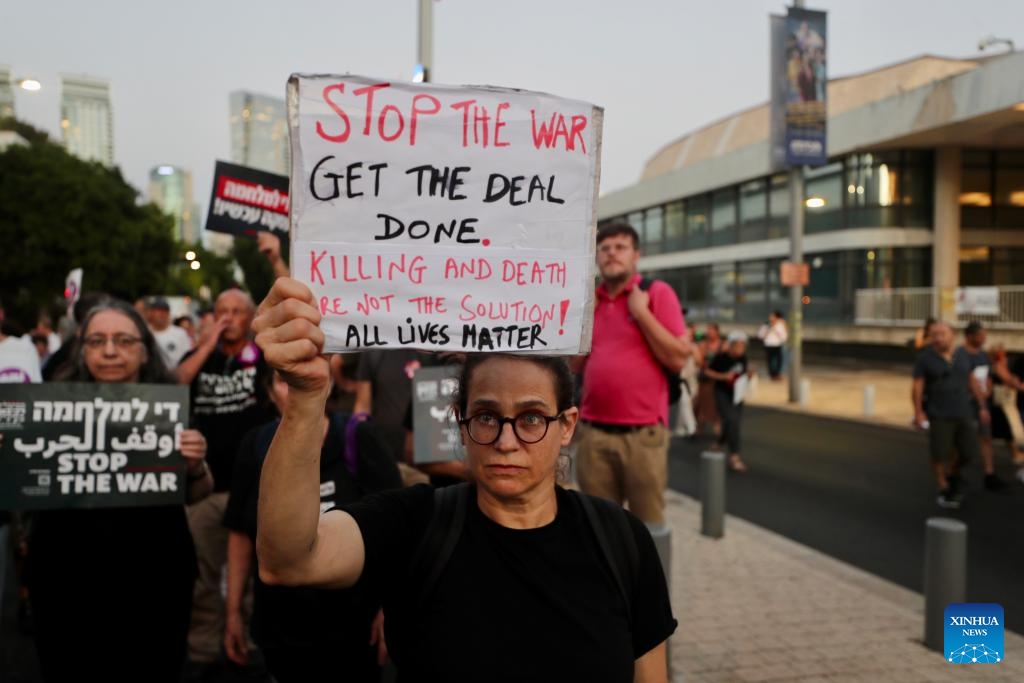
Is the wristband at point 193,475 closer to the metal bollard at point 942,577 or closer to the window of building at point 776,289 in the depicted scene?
the metal bollard at point 942,577

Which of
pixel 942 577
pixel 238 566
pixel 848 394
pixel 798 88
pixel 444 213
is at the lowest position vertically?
pixel 848 394

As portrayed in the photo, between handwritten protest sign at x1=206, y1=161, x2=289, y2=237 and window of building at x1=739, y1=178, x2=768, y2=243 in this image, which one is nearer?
handwritten protest sign at x1=206, y1=161, x2=289, y2=237

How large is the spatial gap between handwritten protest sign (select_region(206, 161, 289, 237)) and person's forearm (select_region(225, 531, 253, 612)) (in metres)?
2.32

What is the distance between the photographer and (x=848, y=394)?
68.2 ft

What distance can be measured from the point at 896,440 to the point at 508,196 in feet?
43.0

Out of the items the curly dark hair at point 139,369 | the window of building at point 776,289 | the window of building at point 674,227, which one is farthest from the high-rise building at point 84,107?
the curly dark hair at point 139,369

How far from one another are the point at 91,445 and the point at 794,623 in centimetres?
430

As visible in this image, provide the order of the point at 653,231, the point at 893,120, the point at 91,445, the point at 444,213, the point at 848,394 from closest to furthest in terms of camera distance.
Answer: the point at 444,213 < the point at 91,445 < the point at 848,394 < the point at 893,120 < the point at 653,231

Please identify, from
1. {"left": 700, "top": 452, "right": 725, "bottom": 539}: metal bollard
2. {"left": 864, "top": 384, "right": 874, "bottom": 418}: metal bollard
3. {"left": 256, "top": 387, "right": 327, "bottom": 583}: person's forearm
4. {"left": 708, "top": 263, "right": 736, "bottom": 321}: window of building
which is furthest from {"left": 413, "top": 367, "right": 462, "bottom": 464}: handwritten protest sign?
{"left": 708, "top": 263, "right": 736, "bottom": 321}: window of building

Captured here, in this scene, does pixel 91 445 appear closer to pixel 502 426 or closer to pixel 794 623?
pixel 502 426

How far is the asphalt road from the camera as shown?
Result: 21.4 feet

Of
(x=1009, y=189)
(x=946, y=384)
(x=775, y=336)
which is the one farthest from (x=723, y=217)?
(x=946, y=384)

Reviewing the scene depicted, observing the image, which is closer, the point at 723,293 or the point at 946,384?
the point at 946,384

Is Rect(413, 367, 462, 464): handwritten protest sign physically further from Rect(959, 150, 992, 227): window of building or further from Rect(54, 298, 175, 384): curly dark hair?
Rect(959, 150, 992, 227): window of building
